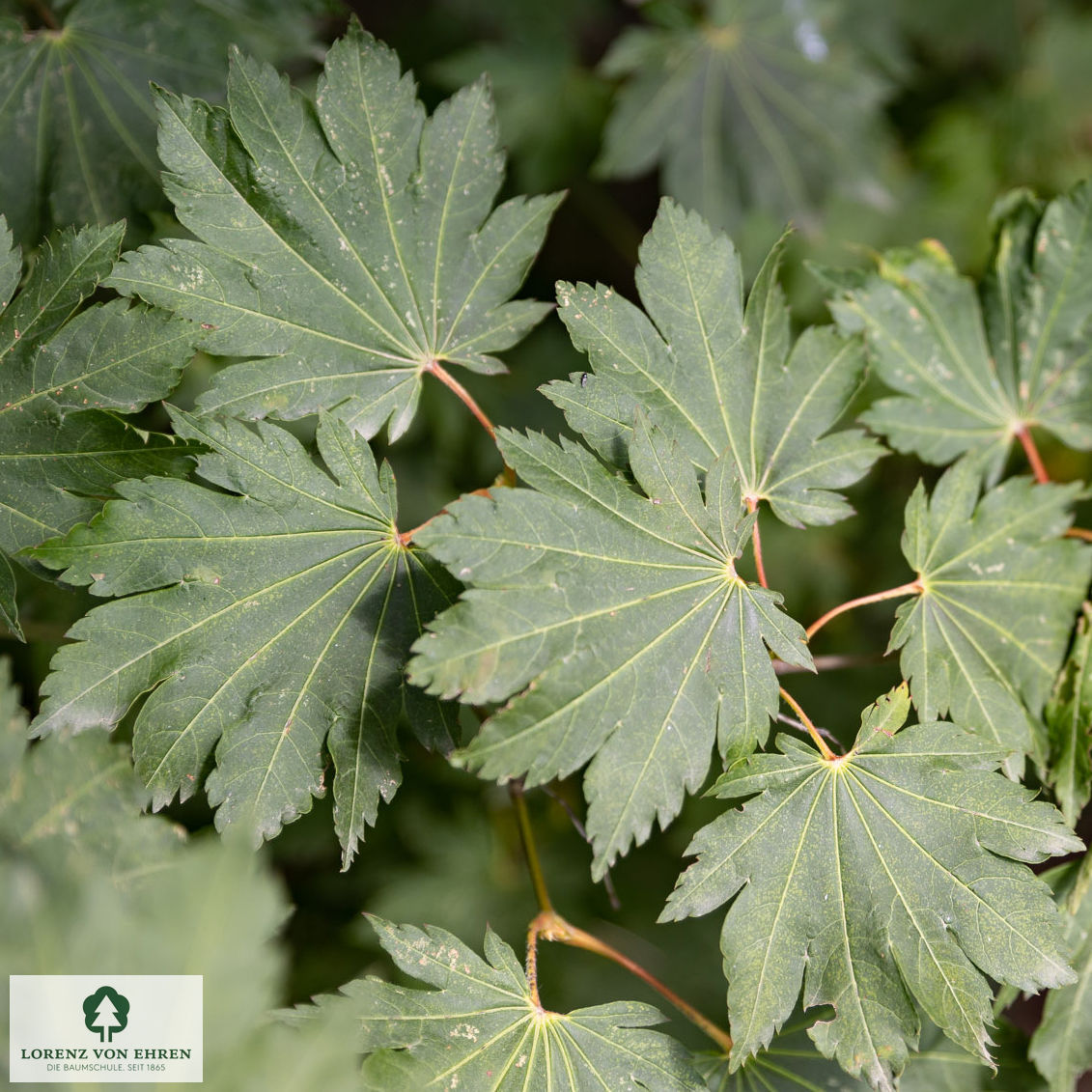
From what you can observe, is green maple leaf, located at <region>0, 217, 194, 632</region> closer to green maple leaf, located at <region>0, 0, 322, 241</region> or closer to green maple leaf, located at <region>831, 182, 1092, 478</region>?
green maple leaf, located at <region>0, 0, 322, 241</region>

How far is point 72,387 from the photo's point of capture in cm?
91

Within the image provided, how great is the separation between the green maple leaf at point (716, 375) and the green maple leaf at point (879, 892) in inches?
11.3

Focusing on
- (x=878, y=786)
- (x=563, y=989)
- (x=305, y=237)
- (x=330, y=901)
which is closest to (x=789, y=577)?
(x=563, y=989)

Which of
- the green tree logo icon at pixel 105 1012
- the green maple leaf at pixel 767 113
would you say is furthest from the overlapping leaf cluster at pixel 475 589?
the green maple leaf at pixel 767 113

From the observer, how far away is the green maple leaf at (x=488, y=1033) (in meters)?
0.87

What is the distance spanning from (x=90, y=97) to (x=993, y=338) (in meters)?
1.22

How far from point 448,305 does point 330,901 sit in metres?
1.72

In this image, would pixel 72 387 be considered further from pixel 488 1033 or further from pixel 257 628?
pixel 488 1033

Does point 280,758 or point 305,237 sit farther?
point 305,237

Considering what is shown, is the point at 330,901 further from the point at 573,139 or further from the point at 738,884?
the point at 573,139

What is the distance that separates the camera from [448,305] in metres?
1.04

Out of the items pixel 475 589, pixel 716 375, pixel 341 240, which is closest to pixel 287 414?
pixel 341 240

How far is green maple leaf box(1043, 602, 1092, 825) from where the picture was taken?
42.4 inches

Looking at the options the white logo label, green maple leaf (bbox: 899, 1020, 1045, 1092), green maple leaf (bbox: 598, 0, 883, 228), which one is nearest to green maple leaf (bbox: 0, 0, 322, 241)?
the white logo label
